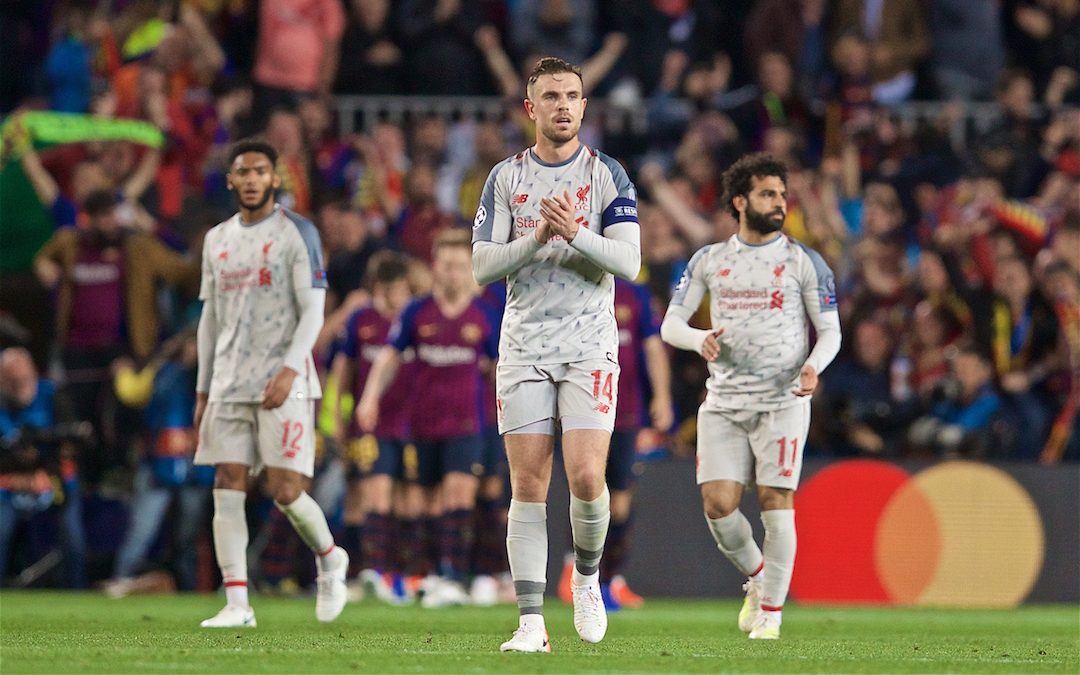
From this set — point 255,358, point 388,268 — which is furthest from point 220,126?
point 255,358

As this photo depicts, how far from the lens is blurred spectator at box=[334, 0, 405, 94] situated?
16.9 metres

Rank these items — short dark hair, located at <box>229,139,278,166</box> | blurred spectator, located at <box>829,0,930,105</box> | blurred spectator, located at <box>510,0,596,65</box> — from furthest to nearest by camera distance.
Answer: blurred spectator, located at <box>829,0,930,105</box> → blurred spectator, located at <box>510,0,596,65</box> → short dark hair, located at <box>229,139,278,166</box>

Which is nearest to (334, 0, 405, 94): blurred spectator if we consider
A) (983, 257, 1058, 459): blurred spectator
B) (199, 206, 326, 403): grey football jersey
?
(983, 257, 1058, 459): blurred spectator

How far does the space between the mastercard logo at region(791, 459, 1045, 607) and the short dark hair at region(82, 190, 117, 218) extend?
6.68 meters

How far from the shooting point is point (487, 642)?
748 cm

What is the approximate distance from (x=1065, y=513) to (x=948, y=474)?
101cm

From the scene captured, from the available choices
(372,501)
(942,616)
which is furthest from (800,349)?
(372,501)

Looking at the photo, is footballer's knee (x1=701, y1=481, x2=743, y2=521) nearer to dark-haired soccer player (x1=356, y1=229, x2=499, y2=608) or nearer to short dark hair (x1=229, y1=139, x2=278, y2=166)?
short dark hair (x1=229, y1=139, x2=278, y2=166)

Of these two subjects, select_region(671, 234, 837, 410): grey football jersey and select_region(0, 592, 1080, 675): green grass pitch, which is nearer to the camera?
select_region(0, 592, 1080, 675): green grass pitch

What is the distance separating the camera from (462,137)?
16.3m

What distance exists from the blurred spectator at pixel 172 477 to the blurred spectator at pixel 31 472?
454 millimetres

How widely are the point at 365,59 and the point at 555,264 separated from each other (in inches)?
418

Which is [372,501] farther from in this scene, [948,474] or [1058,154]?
[1058,154]

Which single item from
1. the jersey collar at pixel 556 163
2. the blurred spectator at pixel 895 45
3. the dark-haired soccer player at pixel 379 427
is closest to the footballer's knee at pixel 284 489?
the jersey collar at pixel 556 163
